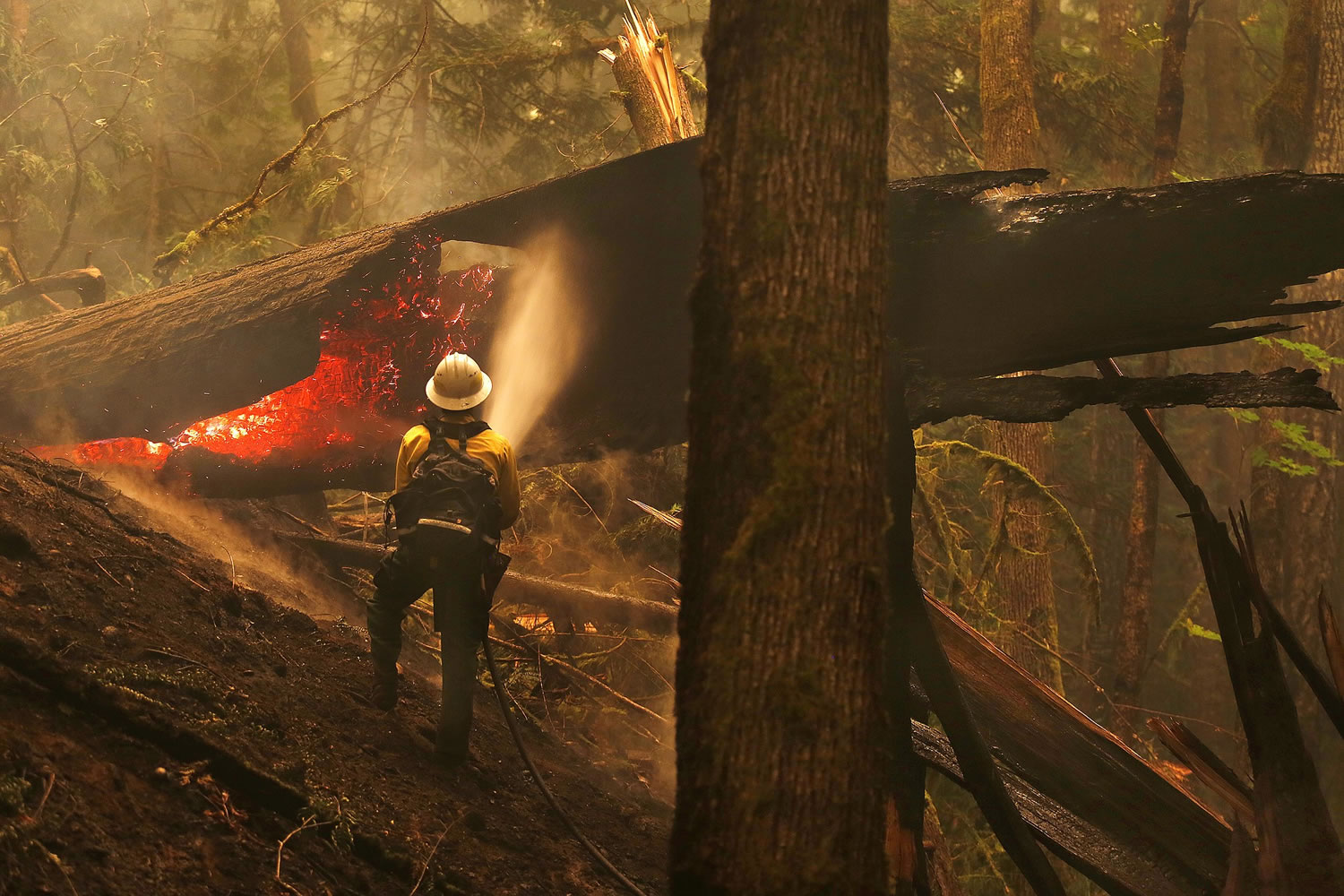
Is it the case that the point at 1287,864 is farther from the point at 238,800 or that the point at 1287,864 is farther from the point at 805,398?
the point at 238,800

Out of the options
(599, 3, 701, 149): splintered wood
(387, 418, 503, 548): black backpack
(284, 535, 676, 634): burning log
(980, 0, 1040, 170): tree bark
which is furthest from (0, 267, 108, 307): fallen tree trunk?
(980, 0, 1040, 170): tree bark

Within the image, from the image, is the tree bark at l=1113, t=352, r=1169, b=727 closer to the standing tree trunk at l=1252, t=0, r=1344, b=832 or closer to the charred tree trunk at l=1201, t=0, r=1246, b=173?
the standing tree trunk at l=1252, t=0, r=1344, b=832

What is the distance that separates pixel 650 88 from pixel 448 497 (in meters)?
5.17

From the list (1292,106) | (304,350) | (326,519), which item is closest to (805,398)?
(304,350)

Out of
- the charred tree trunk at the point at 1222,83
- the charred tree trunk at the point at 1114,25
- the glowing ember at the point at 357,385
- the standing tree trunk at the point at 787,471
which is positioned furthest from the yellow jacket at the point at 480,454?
the charred tree trunk at the point at 1222,83

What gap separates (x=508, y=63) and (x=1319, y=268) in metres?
11.2

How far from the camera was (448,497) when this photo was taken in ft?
15.5

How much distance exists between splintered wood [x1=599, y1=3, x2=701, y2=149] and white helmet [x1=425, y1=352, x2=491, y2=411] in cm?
413

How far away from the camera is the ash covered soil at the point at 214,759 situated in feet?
9.97

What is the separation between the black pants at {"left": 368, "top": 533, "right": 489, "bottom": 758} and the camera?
470 cm

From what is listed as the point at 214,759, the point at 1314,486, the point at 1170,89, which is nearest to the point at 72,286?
the point at 214,759

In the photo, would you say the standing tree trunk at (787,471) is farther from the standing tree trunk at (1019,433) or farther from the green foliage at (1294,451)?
the green foliage at (1294,451)

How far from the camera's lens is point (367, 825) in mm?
3811

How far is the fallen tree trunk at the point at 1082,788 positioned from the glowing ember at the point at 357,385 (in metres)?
4.04
